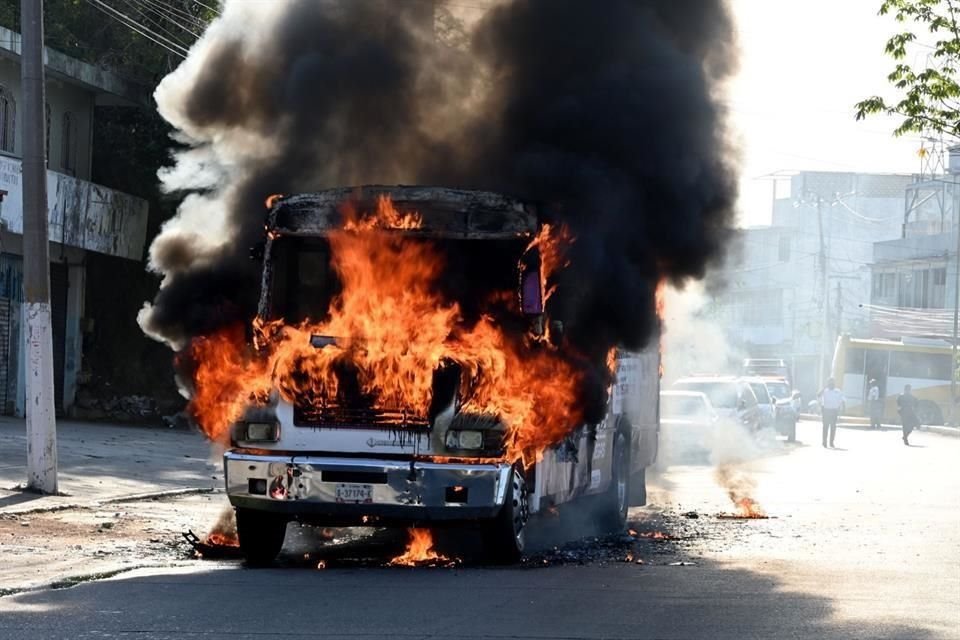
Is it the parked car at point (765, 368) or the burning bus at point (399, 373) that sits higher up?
the burning bus at point (399, 373)

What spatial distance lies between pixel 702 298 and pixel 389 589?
31.4 feet

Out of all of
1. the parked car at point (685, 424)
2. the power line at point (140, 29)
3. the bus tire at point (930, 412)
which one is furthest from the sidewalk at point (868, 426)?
the power line at point (140, 29)

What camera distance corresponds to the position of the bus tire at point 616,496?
15.5 metres

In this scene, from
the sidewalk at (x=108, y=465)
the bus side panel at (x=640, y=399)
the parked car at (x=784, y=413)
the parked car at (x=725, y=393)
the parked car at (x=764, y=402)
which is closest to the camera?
the bus side panel at (x=640, y=399)

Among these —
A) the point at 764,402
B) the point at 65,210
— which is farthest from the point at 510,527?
the point at 764,402

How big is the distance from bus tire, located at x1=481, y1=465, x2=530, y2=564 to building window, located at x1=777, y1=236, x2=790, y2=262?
89032mm

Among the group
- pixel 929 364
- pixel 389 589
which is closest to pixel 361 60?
pixel 389 589

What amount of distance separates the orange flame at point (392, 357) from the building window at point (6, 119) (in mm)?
16862

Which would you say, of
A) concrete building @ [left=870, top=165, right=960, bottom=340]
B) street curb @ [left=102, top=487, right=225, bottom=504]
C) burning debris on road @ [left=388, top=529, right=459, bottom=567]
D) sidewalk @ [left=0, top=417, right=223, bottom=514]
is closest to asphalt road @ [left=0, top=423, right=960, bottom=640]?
burning debris on road @ [left=388, top=529, right=459, bottom=567]

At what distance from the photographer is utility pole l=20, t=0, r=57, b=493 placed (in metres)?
16.1

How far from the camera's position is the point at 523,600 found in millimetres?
9508

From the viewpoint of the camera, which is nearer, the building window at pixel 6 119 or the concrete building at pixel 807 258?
the building window at pixel 6 119

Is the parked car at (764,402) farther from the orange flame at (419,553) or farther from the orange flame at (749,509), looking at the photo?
the orange flame at (419,553)

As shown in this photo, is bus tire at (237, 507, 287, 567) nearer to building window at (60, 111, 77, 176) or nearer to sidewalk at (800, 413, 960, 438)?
building window at (60, 111, 77, 176)
